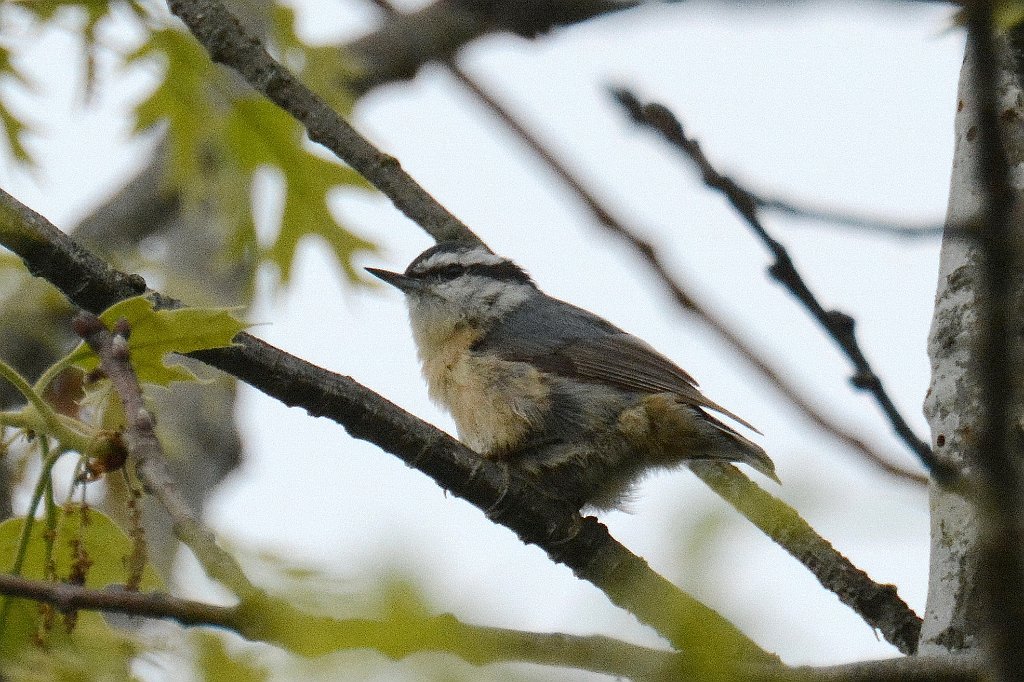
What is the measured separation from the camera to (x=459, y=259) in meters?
5.36

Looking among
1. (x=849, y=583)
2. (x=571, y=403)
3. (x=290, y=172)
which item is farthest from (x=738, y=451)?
(x=290, y=172)

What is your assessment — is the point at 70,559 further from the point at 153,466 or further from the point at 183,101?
the point at 183,101

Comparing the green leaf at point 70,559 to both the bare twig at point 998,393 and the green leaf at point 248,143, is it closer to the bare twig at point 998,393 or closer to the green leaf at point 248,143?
the bare twig at point 998,393

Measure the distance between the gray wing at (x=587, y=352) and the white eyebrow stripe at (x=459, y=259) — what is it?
0.30 meters

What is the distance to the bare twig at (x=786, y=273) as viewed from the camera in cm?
151

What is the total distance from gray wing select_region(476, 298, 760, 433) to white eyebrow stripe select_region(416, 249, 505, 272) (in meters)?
0.30

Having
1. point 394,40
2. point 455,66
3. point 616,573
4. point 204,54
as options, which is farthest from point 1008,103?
point 394,40

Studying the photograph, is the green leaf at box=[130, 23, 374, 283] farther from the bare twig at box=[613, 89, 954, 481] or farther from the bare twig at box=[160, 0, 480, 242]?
the bare twig at box=[613, 89, 954, 481]

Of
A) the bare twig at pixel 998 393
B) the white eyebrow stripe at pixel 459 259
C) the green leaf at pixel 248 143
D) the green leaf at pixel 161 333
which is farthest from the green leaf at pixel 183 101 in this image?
the bare twig at pixel 998 393

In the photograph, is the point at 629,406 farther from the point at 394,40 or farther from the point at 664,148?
the point at 394,40

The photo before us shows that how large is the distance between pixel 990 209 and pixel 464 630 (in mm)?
691

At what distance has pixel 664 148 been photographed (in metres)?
1.52

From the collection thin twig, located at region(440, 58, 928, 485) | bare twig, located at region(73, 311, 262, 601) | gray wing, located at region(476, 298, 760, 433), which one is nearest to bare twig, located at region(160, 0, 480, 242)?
gray wing, located at region(476, 298, 760, 433)

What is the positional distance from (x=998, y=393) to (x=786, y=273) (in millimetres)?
512
